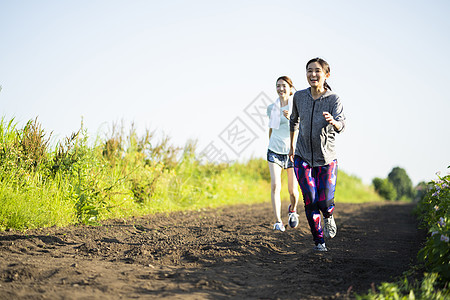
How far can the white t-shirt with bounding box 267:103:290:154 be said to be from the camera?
21.6 feet

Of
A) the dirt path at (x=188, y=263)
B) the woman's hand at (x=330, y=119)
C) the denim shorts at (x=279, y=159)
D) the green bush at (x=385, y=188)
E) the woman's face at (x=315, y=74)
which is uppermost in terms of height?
the woman's face at (x=315, y=74)

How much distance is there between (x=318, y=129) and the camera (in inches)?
190

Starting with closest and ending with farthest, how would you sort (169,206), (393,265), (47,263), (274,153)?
(47,263), (393,265), (274,153), (169,206)

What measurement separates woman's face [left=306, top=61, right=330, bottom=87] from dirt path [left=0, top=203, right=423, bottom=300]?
6.80ft

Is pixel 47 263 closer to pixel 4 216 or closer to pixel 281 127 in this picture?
pixel 4 216

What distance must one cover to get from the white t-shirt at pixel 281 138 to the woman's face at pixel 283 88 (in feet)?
0.65

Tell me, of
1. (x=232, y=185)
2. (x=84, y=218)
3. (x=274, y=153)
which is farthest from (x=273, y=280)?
(x=232, y=185)

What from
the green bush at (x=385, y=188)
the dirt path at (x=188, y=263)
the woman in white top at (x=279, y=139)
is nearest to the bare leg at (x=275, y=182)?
the woman in white top at (x=279, y=139)

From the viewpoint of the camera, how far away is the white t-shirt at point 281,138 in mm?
6594

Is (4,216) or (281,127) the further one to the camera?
(281,127)

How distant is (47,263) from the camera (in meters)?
4.25

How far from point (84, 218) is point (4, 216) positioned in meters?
1.21

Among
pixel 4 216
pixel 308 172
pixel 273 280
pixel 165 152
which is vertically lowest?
pixel 273 280

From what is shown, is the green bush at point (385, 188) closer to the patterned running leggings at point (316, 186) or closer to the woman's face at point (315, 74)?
the patterned running leggings at point (316, 186)
